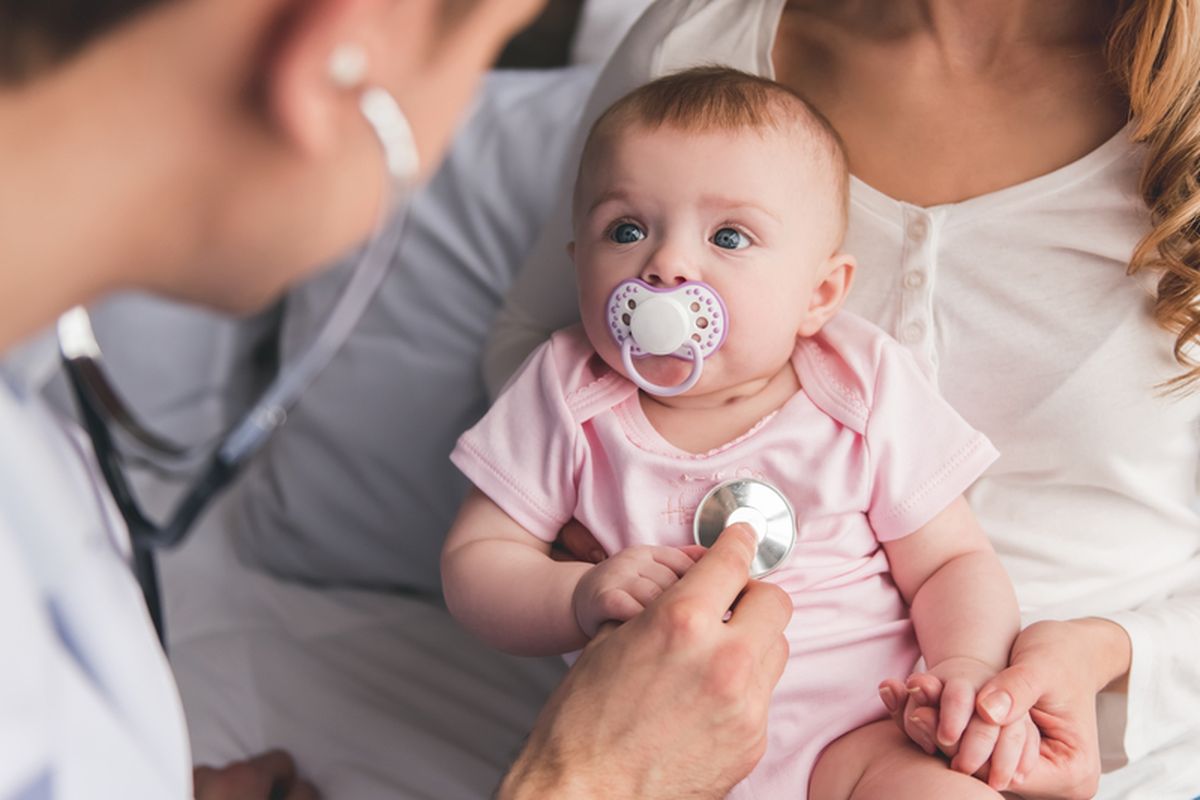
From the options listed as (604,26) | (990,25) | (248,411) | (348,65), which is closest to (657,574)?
(248,411)

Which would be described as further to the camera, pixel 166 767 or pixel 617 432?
pixel 617 432

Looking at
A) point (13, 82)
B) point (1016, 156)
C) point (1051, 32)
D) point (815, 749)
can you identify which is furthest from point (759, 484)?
point (13, 82)

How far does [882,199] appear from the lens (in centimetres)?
116

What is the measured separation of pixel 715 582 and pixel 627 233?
313 millimetres

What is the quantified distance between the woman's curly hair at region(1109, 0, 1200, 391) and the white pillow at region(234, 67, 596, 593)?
728 mm

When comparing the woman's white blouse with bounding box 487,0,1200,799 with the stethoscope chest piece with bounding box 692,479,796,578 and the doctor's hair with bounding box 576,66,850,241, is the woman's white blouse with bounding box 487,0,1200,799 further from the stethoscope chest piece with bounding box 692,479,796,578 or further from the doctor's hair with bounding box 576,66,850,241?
the stethoscope chest piece with bounding box 692,479,796,578

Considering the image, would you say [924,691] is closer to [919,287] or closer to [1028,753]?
[1028,753]

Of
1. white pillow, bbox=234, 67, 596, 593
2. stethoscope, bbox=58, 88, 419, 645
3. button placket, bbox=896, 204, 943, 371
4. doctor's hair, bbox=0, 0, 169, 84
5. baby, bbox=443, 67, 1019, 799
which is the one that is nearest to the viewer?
doctor's hair, bbox=0, 0, 169, 84

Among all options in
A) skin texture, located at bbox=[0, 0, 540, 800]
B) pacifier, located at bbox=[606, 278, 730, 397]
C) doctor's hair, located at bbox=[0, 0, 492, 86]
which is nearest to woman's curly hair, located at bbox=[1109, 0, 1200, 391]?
pacifier, located at bbox=[606, 278, 730, 397]

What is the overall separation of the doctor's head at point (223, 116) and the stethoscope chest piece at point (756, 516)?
0.44 metres

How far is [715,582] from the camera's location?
0.92 meters

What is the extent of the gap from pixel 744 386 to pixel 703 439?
0.19ft

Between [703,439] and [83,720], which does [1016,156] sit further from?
[83,720]

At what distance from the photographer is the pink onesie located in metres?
1.03
